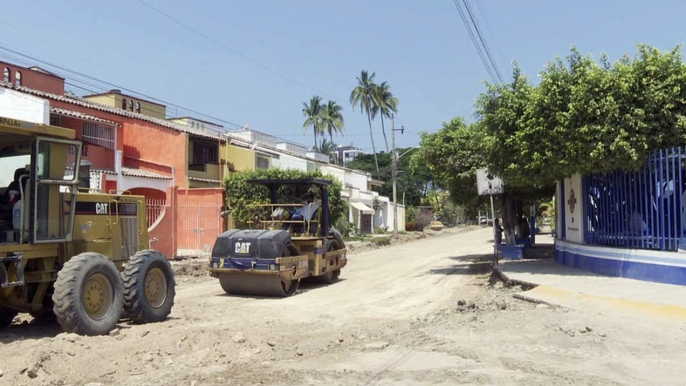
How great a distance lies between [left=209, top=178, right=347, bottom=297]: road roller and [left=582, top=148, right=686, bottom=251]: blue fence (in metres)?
6.55

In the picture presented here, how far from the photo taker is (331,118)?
69.4 m

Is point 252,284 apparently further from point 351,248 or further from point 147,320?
point 351,248

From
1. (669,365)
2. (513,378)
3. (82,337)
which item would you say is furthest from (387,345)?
(82,337)

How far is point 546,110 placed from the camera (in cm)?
1327

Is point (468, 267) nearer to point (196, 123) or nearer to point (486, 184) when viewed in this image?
point (486, 184)

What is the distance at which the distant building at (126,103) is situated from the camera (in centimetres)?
4031

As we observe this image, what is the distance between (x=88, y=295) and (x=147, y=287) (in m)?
1.36

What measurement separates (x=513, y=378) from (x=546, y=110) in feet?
28.2

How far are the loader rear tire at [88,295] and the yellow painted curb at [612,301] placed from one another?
7177 mm

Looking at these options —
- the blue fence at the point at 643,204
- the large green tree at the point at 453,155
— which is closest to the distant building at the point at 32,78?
the large green tree at the point at 453,155

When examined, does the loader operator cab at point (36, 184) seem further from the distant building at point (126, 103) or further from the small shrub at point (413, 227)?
the small shrub at point (413, 227)

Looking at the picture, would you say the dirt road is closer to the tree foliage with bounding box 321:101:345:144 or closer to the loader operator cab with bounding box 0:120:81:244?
the loader operator cab with bounding box 0:120:81:244

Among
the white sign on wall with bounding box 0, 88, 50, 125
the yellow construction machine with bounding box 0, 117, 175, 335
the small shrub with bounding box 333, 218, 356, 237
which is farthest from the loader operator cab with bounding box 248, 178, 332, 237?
the small shrub with bounding box 333, 218, 356, 237

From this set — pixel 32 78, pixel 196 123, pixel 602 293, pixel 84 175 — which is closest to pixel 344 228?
pixel 196 123
